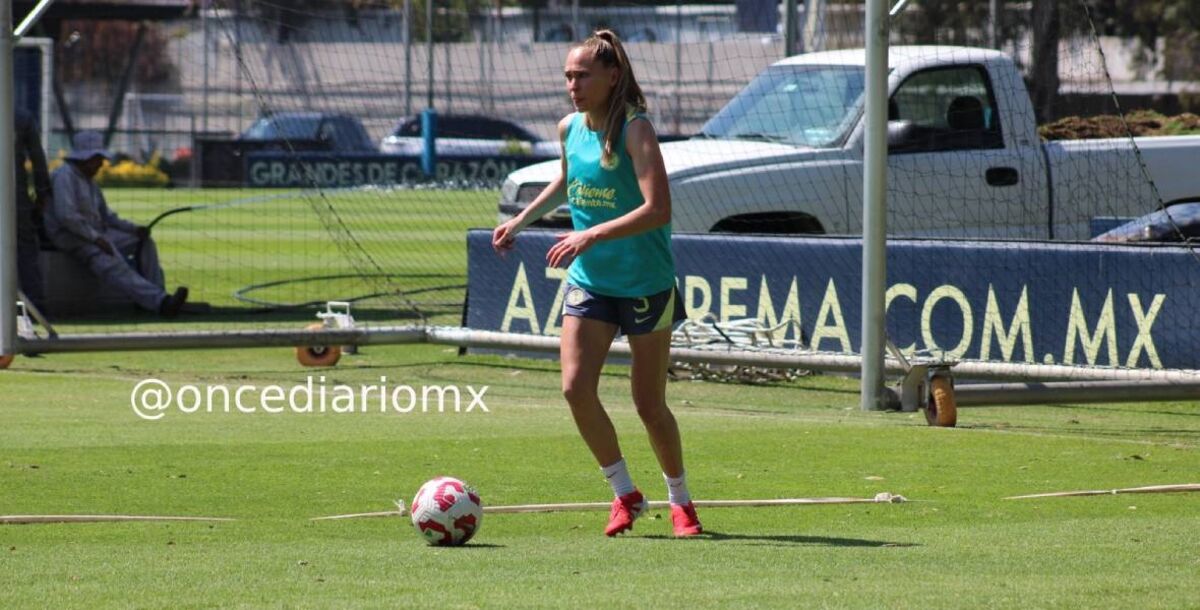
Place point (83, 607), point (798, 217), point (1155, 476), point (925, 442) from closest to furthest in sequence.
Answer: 1. point (83, 607)
2. point (1155, 476)
3. point (925, 442)
4. point (798, 217)

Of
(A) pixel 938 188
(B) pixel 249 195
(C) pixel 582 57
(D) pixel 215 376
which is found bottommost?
(B) pixel 249 195

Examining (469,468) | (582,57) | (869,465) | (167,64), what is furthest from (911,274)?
(167,64)

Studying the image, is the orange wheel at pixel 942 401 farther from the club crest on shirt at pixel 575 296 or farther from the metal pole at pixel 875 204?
the club crest on shirt at pixel 575 296

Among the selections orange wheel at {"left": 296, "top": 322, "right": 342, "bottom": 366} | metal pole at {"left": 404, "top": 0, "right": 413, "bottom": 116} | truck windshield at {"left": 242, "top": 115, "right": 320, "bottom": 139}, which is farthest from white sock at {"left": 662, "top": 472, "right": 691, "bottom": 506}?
truck windshield at {"left": 242, "top": 115, "right": 320, "bottom": 139}

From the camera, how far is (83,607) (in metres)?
5.77

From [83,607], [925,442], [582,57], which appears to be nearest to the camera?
[83,607]

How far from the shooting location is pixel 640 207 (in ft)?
23.5

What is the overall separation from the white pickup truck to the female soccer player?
23.5ft

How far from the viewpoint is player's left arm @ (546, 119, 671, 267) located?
22.9 feet

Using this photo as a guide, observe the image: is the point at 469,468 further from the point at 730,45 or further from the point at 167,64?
the point at 167,64

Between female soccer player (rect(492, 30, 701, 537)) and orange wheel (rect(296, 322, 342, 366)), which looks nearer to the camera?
female soccer player (rect(492, 30, 701, 537))

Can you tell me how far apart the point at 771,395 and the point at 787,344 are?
70cm

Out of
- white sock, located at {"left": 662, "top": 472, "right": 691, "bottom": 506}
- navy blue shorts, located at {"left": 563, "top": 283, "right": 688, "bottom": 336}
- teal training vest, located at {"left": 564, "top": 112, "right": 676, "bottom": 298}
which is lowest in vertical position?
white sock, located at {"left": 662, "top": 472, "right": 691, "bottom": 506}

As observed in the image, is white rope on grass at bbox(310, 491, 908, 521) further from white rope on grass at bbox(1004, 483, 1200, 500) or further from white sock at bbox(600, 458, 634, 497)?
white rope on grass at bbox(1004, 483, 1200, 500)
